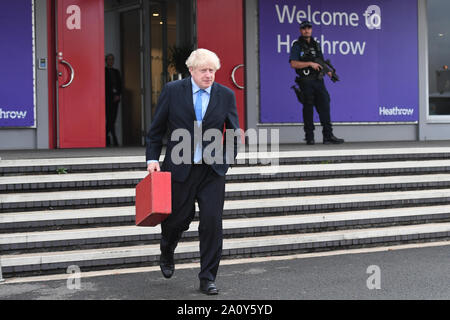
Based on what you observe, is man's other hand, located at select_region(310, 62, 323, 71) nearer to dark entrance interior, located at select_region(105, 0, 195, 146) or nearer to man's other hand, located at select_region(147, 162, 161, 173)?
dark entrance interior, located at select_region(105, 0, 195, 146)

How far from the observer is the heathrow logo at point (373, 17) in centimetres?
1292

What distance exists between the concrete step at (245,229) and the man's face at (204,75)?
2.01 m

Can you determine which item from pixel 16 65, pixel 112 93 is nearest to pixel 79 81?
pixel 16 65

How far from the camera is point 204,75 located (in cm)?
482

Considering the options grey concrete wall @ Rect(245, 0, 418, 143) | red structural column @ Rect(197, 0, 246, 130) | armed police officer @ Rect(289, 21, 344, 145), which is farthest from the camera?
grey concrete wall @ Rect(245, 0, 418, 143)

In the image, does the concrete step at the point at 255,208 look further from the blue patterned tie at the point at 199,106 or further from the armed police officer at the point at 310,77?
the armed police officer at the point at 310,77

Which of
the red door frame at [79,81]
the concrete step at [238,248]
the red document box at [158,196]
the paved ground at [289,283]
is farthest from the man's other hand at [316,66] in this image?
the red document box at [158,196]

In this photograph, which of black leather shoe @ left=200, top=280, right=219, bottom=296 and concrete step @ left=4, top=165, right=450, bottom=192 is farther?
concrete step @ left=4, top=165, right=450, bottom=192

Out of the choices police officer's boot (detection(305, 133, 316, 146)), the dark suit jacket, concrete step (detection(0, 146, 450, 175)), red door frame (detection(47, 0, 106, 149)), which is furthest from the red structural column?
the dark suit jacket

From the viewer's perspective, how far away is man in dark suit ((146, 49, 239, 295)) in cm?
492

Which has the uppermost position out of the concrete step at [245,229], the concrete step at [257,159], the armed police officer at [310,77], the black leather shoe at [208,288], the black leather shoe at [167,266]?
the armed police officer at [310,77]

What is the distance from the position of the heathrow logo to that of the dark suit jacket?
8627mm
